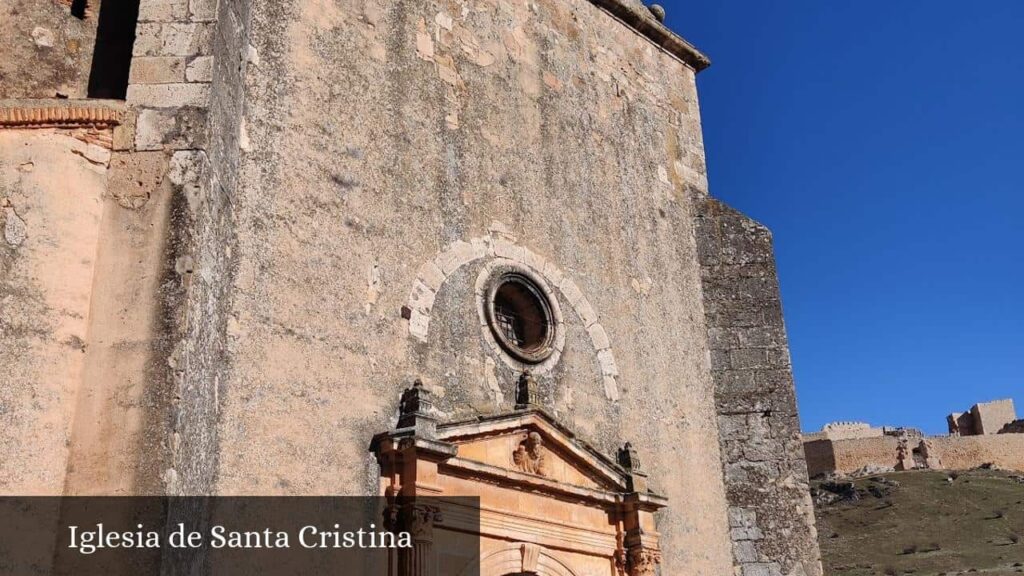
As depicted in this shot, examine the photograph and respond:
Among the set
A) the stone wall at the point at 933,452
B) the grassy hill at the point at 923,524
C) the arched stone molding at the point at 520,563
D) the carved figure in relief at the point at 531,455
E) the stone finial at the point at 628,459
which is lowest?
the arched stone molding at the point at 520,563

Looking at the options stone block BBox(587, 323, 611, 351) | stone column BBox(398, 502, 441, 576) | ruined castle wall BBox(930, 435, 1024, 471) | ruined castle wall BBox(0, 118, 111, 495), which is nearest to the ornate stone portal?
stone column BBox(398, 502, 441, 576)

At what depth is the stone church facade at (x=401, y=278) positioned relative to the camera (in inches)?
180

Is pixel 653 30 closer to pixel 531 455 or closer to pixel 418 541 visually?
pixel 531 455

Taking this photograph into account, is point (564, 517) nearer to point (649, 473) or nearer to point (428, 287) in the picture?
point (649, 473)

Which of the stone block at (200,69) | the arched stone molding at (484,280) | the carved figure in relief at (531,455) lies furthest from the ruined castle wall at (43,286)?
the carved figure in relief at (531,455)

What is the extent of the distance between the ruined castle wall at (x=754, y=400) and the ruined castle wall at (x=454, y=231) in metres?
0.17

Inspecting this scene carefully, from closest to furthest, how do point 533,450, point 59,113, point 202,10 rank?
point 59,113, point 202,10, point 533,450

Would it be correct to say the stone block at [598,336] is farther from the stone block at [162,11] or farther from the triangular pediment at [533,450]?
the stone block at [162,11]

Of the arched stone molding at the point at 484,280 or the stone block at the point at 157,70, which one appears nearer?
the stone block at the point at 157,70

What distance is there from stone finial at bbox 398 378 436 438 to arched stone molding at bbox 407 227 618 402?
1.42 ft

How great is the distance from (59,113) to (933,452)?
136 ft

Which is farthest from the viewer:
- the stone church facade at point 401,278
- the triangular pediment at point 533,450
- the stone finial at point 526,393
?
the stone finial at point 526,393

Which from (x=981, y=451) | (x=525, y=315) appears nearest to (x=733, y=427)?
(x=525, y=315)

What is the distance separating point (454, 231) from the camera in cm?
680
